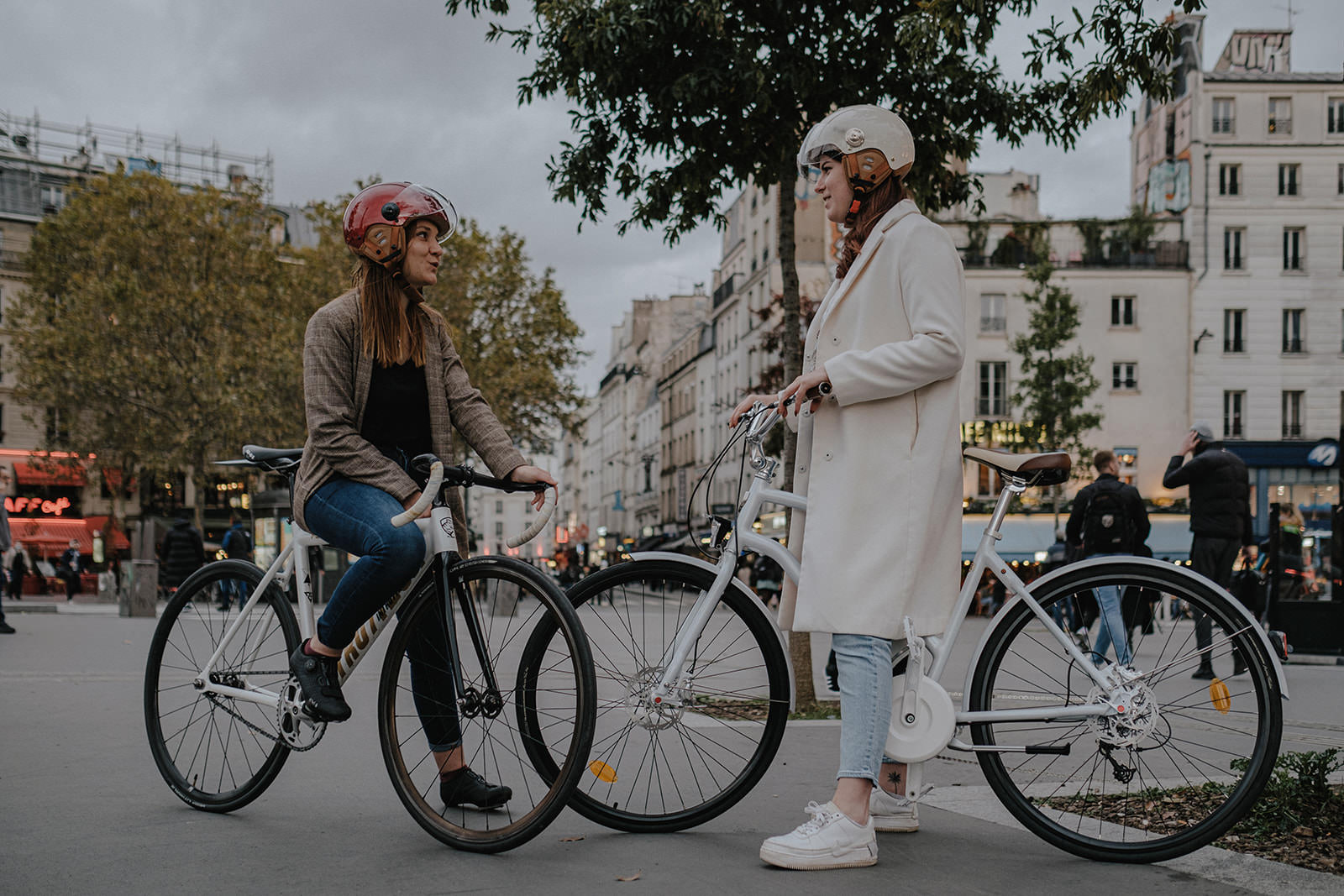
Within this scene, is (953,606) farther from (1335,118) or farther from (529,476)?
(1335,118)

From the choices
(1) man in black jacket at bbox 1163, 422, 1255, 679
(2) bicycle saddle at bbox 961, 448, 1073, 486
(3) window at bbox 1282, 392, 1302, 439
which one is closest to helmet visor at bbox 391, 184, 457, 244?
(2) bicycle saddle at bbox 961, 448, 1073, 486

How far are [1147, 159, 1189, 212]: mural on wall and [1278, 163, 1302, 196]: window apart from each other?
137 inches

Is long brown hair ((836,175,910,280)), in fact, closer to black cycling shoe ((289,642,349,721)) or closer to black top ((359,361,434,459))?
black top ((359,361,434,459))

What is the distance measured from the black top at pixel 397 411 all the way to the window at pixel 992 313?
5060cm

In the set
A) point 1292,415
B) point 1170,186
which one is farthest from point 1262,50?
point 1292,415

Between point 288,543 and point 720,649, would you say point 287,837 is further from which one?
point 720,649

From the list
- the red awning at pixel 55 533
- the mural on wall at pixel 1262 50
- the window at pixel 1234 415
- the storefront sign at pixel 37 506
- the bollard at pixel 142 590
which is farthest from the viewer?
the storefront sign at pixel 37 506

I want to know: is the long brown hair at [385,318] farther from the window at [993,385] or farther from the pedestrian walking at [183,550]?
the window at [993,385]

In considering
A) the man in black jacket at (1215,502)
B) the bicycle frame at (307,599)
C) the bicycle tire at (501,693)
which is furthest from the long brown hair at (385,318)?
the man in black jacket at (1215,502)

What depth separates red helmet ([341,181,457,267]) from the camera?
4402 mm

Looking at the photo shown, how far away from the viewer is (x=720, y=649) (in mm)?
4168

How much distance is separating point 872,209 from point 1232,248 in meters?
53.8

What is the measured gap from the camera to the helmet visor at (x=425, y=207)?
174 inches

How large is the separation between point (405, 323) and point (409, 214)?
0.35 metres
